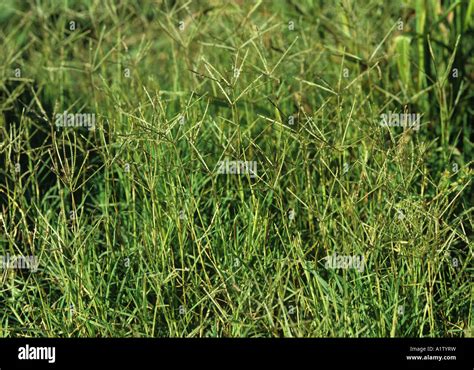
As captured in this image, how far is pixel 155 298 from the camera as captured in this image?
10.3 feet

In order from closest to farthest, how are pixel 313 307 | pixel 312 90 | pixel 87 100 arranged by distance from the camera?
pixel 313 307 → pixel 312 90 → pixel 87 100

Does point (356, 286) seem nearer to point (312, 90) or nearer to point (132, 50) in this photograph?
point (312, 90)

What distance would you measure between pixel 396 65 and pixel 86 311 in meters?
1.98

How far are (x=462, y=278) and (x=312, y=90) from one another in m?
1.20

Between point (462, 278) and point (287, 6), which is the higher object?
point (287, 6)

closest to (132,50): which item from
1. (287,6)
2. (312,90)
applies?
(287,6)

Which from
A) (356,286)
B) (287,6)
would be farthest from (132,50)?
(356,286)

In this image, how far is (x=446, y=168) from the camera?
3408 mm

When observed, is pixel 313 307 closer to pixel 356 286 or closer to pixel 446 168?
pixel 356 286

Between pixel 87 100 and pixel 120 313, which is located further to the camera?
pixel 87 100
